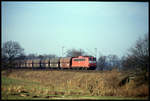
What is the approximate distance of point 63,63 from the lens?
5088cm

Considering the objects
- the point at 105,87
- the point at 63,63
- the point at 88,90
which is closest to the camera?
the point at 105,87

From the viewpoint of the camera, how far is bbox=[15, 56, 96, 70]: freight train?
45.7 meters

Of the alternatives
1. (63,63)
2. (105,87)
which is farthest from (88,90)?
(63,63)

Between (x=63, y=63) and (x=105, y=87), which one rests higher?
(x=63, y=63)

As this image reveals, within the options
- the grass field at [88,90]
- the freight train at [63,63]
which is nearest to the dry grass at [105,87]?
the grass field at [88,90]

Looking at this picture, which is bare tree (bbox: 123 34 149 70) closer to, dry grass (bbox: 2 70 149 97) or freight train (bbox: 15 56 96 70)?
dry grass (bbox: 2 70 149 97)

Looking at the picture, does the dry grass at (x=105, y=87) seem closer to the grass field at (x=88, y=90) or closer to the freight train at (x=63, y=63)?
the grass field at (x=88, y=90)

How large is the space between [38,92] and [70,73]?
609 inches

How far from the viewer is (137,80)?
22516 mm

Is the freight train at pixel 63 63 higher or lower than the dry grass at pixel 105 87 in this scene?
higher

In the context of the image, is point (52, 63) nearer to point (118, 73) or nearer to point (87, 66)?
point (87, 66)

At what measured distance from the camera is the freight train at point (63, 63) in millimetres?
45672

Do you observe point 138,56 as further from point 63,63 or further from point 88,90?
point 63,63

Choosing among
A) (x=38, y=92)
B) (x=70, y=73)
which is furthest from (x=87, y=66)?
(x=38, y=92)
